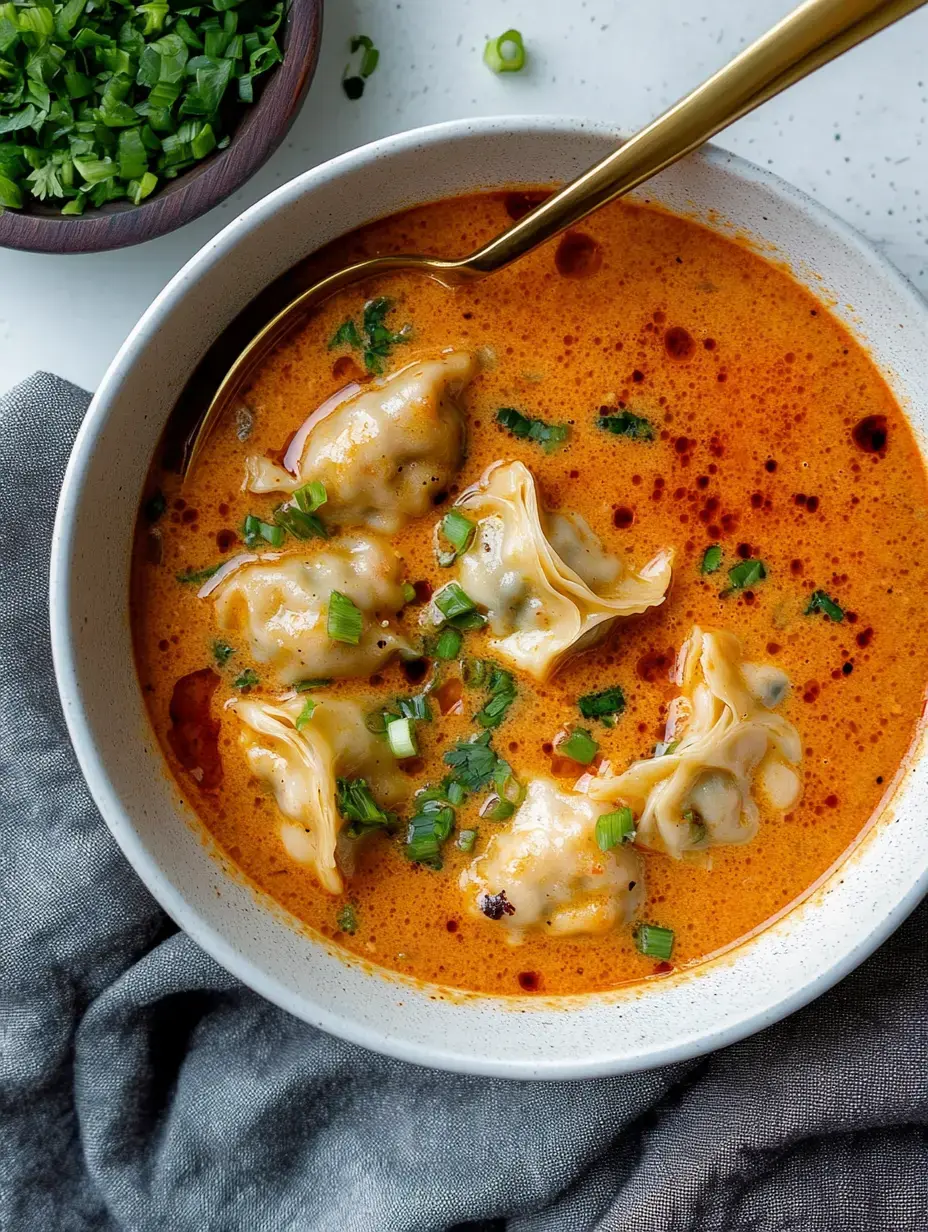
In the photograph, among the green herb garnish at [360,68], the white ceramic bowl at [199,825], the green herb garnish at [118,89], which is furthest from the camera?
the green herb garnish at [360,68]

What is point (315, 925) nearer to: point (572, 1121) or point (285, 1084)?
point (285, 1084)

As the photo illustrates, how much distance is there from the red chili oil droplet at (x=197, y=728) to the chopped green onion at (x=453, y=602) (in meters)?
0.50

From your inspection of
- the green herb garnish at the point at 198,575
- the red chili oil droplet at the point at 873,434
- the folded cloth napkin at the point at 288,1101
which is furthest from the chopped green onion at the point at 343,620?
the red chili oil droplet at the point at 873,434

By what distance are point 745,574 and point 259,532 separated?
3.25 feet

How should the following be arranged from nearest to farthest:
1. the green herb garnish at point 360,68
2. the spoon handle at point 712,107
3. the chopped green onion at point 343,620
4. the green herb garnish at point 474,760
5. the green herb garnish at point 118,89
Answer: the spoon handle at point 712,107 < the chopped green onion at point 343,620 < the green herb garnish at point 474,760 < the green herb garnish at point 118,89 < the green herb garnish at point 360,68

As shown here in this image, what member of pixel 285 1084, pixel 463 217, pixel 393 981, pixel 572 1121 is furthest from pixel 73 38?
pixel 572 1121

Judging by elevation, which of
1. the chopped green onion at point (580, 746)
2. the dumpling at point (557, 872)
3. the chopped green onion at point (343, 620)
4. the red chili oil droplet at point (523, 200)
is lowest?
the dumpling at point (557, 872)

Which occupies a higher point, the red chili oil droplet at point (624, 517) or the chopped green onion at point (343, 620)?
the red chili oil droplet at point (624, 517)

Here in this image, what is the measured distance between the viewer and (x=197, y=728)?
8.32ft

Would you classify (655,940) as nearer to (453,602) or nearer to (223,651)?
(453,602)

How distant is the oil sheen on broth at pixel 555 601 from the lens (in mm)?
2404

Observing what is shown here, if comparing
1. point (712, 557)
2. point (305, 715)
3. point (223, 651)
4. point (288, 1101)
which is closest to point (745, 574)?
point (712, 557)

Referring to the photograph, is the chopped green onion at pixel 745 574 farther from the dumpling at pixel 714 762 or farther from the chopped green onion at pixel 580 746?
the chopped green onion at pixel 580 746

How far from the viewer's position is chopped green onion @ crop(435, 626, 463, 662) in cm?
246
